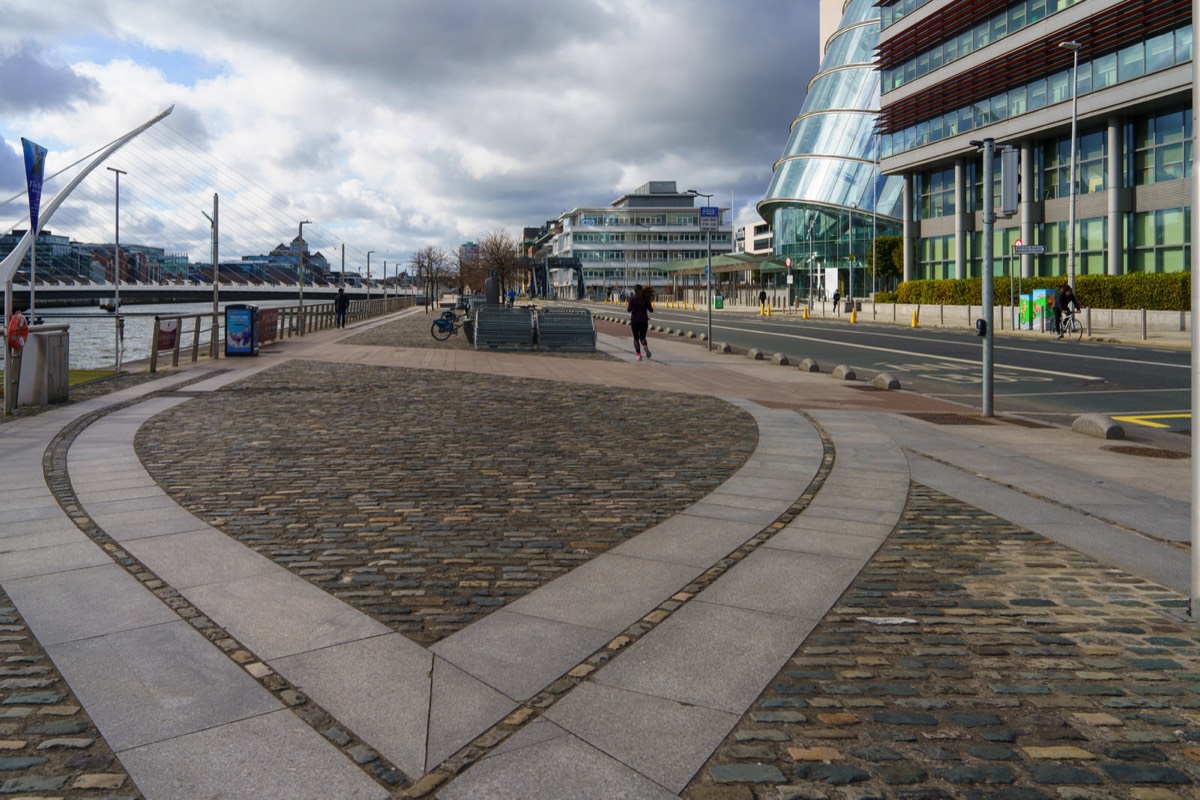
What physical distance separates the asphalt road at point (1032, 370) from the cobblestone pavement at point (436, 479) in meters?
5.88

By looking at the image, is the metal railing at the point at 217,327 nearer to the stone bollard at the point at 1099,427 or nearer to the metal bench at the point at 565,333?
the metal bench at the point at 565,333

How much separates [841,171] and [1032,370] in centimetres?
6328

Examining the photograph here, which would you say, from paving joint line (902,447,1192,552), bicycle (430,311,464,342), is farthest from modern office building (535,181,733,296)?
paving joint line (902,447,1192,552)

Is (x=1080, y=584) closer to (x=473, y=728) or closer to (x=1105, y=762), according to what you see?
(x=1105, y=762)

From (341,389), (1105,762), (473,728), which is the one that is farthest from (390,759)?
(341,389)

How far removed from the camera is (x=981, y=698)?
418 centimetres

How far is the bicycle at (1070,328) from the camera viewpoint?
1393 inches

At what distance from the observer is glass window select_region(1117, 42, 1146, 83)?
4234cm

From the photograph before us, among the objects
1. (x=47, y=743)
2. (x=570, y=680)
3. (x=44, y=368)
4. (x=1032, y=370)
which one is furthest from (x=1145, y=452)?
(x=44, y=368)

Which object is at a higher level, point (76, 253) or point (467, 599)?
point (76, 253)

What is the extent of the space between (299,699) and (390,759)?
722mm

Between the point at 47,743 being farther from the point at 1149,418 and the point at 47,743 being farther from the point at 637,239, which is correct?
the point at 637,239

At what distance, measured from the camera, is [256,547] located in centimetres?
660

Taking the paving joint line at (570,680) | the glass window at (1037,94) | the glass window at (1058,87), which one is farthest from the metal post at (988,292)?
the glass window at (1037,94)
